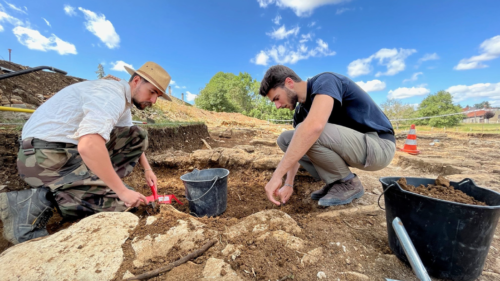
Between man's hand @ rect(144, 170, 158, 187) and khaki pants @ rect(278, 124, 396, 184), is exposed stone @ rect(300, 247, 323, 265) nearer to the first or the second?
khaki pants @ rect(278, 124, 396, 184)

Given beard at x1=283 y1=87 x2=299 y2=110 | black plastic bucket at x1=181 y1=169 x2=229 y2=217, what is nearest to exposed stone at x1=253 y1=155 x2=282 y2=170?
black plastic bucket at x1=181 y1=169 x2=229 y2=217

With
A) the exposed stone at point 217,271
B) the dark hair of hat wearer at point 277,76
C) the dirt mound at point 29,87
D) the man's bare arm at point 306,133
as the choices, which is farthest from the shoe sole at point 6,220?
the dirt mound at point 29,87

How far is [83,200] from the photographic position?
78.9 inches

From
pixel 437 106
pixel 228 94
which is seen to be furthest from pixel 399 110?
pixel 228 94

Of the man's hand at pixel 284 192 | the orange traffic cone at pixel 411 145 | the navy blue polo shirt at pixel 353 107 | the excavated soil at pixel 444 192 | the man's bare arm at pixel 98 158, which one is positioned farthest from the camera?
the orange traffic cone at pixel 411 145

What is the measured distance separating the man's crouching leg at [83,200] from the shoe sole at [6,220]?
0.30 m

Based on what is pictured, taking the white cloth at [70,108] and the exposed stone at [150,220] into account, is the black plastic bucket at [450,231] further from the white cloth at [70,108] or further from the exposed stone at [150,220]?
the white cloth at [70,108]

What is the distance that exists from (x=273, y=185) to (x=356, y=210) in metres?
0.86

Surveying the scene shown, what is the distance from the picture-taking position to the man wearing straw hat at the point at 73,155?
1.54 meters

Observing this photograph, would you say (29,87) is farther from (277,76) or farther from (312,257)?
(312,257)

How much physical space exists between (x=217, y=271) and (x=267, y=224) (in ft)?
1.71

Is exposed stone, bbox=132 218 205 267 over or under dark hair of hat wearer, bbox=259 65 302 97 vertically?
under

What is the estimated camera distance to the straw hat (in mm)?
1936

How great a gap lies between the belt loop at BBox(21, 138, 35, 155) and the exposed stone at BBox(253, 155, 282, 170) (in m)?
2.57
